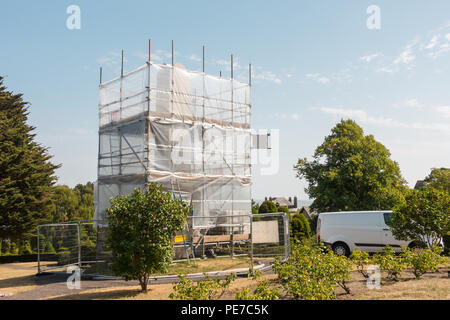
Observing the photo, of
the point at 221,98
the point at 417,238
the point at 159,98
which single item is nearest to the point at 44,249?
the point at 159,98

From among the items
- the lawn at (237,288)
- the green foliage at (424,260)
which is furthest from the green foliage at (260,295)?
the green foliage at (424,260)

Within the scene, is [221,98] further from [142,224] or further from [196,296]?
[196,296]

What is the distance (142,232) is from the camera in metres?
10.2

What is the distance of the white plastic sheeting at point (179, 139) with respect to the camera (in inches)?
714

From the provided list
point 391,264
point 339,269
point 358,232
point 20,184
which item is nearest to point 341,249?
point 358,232

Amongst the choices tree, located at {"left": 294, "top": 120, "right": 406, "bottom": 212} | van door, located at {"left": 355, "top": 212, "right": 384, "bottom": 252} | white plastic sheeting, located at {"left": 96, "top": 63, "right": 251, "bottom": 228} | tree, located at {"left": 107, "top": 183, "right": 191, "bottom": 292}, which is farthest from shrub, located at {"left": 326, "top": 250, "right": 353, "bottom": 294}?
tree, located at {"left": 294, "top": 120, "right": 406, "bottom": 212}

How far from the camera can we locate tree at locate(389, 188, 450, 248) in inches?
468

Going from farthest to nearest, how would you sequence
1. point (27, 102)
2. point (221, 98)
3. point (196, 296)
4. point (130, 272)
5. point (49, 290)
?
point (27, 102) < point (221, 98) < point (49, 290) < point (130, 272) < point (196, 296)

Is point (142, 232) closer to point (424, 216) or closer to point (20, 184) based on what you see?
point (424, 216)

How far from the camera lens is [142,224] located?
10.3 m

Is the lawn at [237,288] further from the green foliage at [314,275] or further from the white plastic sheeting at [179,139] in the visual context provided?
the white plastic sheeting at [179,139]

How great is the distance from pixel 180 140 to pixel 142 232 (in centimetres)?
917

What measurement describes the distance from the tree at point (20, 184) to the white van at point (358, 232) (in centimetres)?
2014

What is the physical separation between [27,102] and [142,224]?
28.5 meters
